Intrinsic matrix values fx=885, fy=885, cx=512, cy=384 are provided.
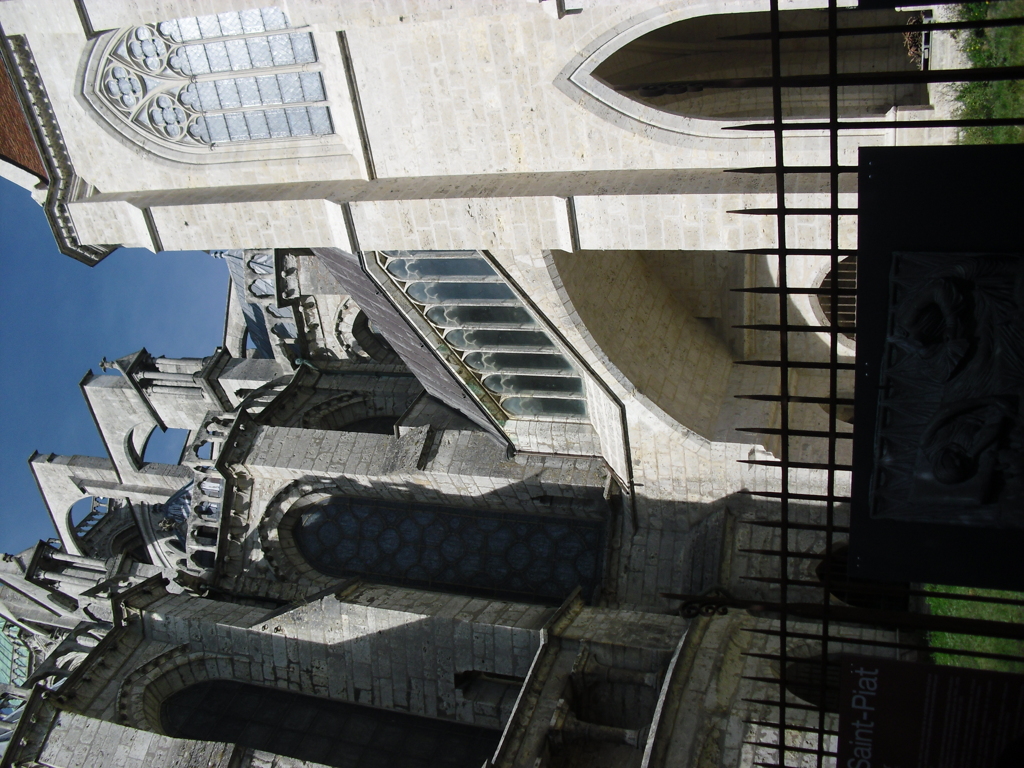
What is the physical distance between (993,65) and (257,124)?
311 inches

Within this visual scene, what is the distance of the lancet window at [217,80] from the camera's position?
401 inches

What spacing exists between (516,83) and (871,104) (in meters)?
4.47

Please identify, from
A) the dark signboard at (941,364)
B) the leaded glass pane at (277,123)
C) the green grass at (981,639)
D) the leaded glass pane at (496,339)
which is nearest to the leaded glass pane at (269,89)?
the leaded glass pane at (277,123)

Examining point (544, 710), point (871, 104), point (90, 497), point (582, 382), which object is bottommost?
point (90, 497)

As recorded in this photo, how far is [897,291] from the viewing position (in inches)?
184

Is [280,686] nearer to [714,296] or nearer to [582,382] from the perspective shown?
[582,382]

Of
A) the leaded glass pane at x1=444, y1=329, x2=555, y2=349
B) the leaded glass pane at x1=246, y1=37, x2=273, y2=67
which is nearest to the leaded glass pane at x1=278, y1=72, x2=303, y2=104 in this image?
the leaded glass pane at x1=246, y1=37, x2=273, y2=67

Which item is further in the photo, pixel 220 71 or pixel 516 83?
pixel 220 71

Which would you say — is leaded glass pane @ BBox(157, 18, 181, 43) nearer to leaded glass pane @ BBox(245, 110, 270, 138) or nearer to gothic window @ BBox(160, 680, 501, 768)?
leaded glass pane @ BBox(245, 110, 270, 138)

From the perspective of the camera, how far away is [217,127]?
11.0 meters

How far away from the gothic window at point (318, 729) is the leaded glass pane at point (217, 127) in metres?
7.25

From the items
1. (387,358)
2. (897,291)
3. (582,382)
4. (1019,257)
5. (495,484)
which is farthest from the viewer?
(387,358)

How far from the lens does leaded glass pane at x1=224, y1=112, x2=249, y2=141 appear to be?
35.6 feet

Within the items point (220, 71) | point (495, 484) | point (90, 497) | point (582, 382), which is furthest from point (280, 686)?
point (90, 497)
